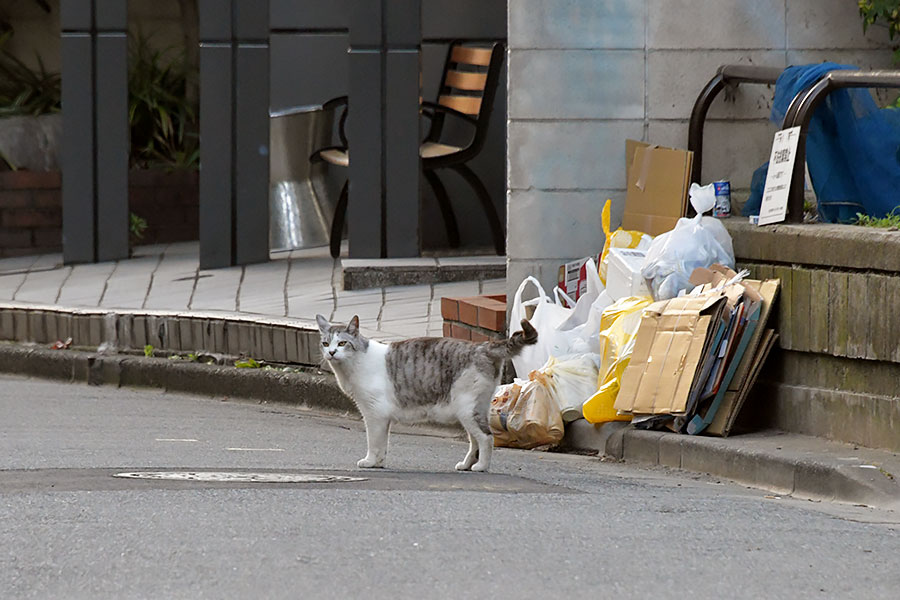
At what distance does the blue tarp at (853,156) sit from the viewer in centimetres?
789

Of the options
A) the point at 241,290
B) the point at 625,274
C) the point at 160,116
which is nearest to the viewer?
the point at 625,274

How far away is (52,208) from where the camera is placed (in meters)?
14.8

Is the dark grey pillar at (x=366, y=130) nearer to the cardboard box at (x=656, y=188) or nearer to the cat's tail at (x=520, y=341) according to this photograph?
the cardboard box at (x=656, y=188)

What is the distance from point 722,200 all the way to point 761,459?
6.86 ft

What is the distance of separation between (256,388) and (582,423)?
2.66 m

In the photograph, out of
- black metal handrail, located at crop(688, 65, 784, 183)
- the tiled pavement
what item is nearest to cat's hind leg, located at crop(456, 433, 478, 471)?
the tiled pavement

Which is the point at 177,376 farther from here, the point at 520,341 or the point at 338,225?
the point at 520,341

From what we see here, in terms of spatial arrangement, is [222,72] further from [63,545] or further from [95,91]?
[63,545]

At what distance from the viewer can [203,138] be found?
12.9 meters

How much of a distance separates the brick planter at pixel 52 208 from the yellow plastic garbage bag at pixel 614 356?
7618 millimetres

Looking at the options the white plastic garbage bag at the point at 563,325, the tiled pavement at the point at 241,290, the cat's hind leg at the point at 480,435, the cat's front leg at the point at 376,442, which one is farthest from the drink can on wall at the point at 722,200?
the cat's front leg at the point at 376,442

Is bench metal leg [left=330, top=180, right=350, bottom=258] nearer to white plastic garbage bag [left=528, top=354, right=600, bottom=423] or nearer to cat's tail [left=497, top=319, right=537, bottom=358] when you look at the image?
white plastic garbage bag [left=528, top=354, right=600, bottom=423]

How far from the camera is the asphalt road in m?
4.43

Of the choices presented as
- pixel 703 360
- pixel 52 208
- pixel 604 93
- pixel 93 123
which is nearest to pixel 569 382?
pixel 703 360
